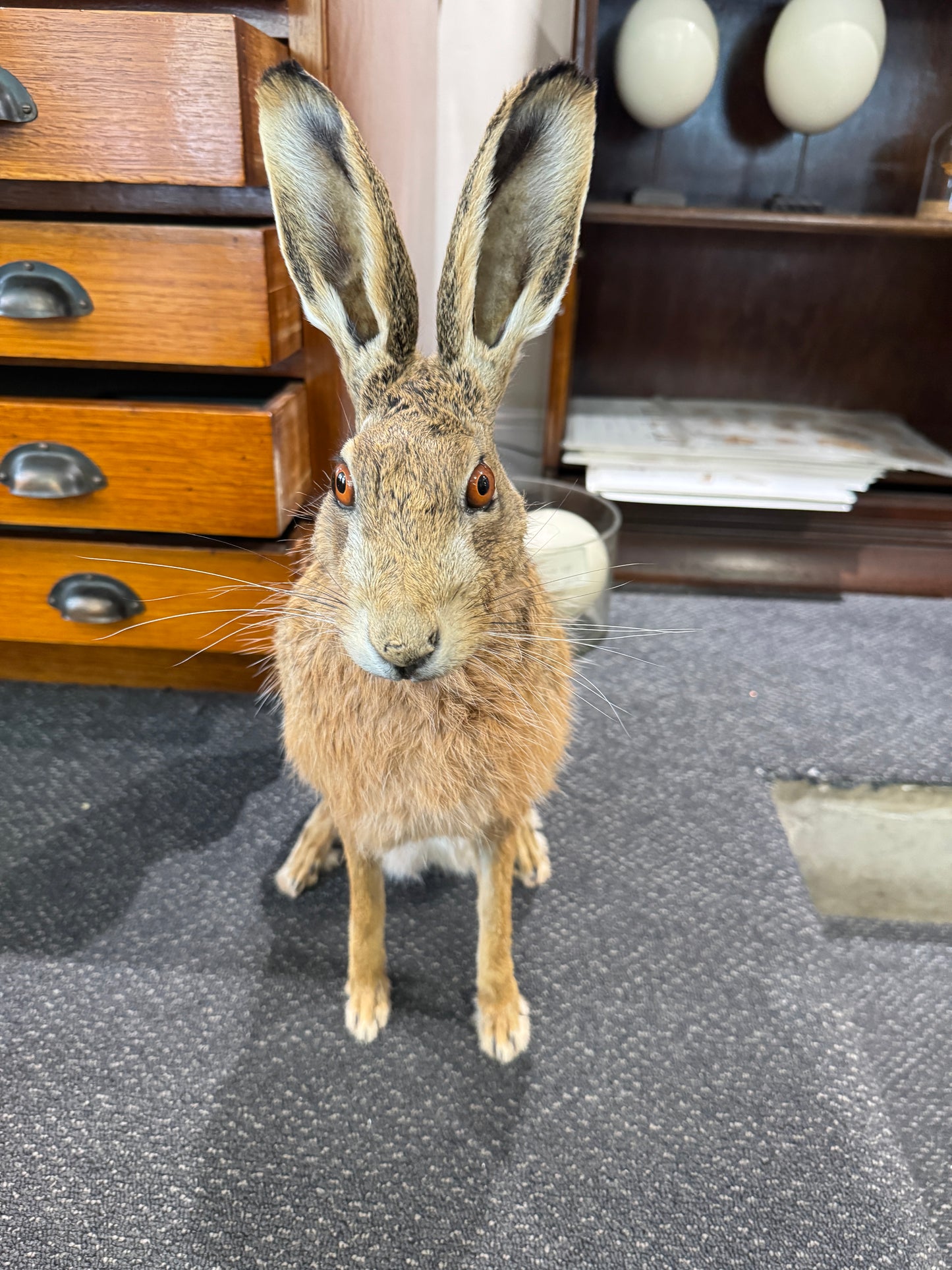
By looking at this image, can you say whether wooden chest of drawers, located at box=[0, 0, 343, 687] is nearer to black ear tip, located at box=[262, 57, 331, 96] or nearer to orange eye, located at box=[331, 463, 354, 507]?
orange eye, located at box=[331, 463, 354, 507]

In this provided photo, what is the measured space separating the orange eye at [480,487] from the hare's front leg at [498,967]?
0.26 meters

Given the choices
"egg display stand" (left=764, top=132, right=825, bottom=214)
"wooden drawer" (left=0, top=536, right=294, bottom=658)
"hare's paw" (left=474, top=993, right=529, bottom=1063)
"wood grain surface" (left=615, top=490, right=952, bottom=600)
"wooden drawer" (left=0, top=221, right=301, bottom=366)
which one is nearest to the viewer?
"hare's paw" (left=474, top=993, right=529, bottom=1063)

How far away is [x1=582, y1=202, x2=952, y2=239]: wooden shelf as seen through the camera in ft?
3.43

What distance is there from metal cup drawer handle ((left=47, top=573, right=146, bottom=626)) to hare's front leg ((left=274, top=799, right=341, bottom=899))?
0.31 meters

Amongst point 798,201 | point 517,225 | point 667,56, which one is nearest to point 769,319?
point 798,201

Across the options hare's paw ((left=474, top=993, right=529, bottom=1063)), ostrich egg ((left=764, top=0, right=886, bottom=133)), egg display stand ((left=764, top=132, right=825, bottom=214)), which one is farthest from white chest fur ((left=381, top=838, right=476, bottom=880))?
ostrich egg ((left=764, top=0, right=886, bottom=133))

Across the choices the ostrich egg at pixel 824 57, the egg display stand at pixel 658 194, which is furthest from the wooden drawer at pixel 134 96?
the ostrich egg at pixel 824 57

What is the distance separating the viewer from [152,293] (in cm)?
71

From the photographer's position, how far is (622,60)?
1081mm

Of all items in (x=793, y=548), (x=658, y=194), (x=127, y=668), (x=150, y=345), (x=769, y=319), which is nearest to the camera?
(x=150, y=345)

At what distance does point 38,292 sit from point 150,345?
10 cm

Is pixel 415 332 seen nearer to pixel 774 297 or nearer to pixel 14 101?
pixel 14 101

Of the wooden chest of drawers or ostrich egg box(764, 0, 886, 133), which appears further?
ostrich egg box(764, 0, 886, 133)

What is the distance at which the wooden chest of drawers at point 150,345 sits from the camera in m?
0.64
